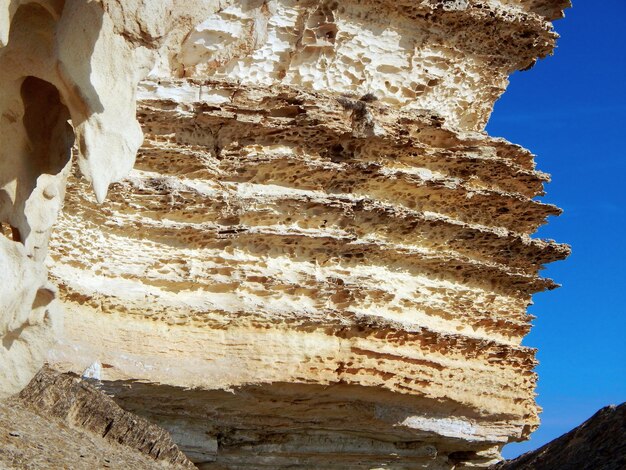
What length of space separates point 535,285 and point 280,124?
3202mm

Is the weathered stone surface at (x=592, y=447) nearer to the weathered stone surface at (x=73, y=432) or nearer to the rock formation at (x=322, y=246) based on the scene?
the weathered stone surface at (x=73, y=432)

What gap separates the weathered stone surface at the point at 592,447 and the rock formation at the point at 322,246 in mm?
2833

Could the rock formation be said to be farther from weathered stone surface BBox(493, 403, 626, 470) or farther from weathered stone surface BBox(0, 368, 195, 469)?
weathered stone surface BBox(493, 403, 626, 470)

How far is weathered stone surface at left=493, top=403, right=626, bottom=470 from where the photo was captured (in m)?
5.20

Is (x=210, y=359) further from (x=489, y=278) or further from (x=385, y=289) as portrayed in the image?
(x=489, y=278)

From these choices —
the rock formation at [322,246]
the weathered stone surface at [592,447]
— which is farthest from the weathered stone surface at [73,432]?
the weathered stone surface at [592,447]

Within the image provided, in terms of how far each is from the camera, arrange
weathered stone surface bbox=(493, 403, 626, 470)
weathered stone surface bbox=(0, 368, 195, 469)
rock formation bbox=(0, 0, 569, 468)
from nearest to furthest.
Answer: weathered stone surface bbox=(0, 368, 195, 469) < weathered stone surface bbox=(493, 403, 626, 470) < rock formation bbox=(0, 0, 569, 468)

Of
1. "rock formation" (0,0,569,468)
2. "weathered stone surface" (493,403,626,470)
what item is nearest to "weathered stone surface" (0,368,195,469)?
"rock formation" (0,0,569,468)

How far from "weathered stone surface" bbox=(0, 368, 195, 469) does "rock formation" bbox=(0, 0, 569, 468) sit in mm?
2028

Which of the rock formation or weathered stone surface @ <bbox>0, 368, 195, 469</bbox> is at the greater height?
the rock formation

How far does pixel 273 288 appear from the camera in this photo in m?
8.79

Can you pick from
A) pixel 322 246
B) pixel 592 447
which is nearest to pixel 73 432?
pixel 592 447

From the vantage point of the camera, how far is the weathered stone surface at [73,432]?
4746mm

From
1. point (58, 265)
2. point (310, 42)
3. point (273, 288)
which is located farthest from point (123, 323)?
point (310, 42)
